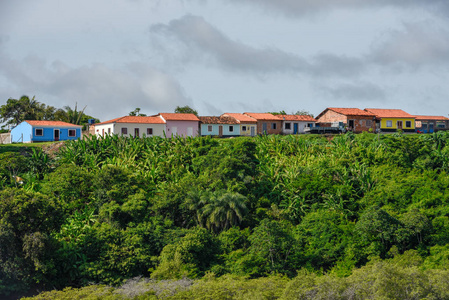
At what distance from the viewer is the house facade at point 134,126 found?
A: 5200 centimetres

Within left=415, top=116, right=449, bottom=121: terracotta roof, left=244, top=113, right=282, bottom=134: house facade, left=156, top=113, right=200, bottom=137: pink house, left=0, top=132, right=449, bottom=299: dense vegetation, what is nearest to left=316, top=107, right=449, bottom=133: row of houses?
left=415, top=116, right=449, bottom=121: terracotta roof

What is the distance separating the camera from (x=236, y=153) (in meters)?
32.2

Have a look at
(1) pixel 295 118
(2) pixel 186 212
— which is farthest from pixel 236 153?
(1) pixel 295 118

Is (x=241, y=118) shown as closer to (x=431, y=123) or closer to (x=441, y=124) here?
(x=431, y=123)

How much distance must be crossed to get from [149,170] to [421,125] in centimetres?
5422

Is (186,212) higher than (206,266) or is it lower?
higher

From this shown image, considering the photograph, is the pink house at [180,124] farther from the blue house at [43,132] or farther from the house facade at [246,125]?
the blue house at [43,132]

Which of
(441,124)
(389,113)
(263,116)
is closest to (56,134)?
(263,116)

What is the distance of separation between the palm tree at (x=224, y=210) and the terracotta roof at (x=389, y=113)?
4336 cm

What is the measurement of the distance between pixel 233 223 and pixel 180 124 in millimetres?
30322

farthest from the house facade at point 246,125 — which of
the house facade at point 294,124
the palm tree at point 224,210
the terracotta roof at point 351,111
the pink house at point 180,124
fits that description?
the palm tree at point 224,210

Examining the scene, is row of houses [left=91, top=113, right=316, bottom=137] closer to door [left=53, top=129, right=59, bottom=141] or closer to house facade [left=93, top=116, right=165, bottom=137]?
house facade [left=93, top=116, right=165, bottom=137]

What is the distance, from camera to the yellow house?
2532 inches

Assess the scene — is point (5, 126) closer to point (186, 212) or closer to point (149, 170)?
point (149, 170)
